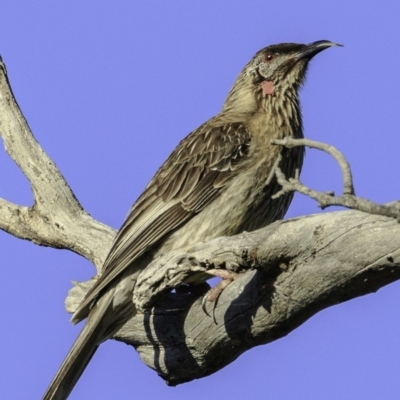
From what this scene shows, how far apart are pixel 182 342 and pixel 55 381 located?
99cm

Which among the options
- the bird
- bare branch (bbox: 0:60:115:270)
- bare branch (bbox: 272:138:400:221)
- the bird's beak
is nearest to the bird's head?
the bird's beak

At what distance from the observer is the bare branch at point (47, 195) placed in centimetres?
825

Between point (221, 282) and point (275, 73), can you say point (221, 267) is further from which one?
point (275, 73)

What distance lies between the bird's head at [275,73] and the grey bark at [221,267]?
174 cm

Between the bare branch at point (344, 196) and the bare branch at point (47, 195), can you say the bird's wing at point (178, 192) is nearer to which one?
the bare branch at point (47, 195)

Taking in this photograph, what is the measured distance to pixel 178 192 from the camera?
7500 mm

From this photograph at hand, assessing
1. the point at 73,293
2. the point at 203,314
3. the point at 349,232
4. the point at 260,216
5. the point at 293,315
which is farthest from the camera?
the point at 73,293

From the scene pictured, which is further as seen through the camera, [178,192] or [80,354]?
[178,192]

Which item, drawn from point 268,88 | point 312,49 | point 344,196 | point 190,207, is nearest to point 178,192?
point 190,207

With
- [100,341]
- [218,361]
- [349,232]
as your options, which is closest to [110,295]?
[100,341]

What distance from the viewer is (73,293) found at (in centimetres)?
799

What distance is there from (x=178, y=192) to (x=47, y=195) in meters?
1.42

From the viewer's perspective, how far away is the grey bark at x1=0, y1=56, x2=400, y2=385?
5312 mm

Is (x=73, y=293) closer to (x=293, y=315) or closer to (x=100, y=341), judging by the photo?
(x=100, y=341)
